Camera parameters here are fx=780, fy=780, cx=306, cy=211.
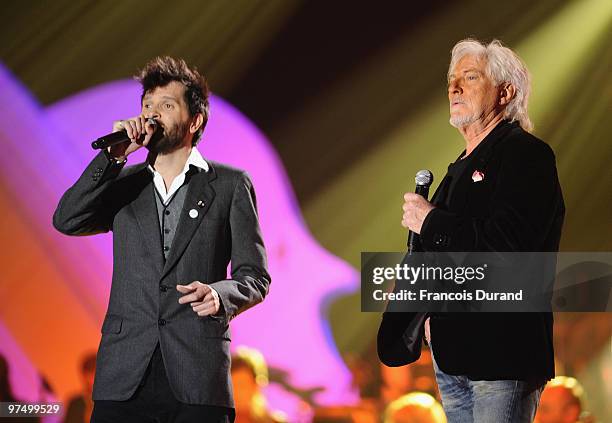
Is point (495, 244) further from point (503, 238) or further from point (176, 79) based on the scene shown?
point (176, 79)

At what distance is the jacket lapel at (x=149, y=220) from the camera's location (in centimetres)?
195

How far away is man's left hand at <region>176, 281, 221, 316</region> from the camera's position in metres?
1.78

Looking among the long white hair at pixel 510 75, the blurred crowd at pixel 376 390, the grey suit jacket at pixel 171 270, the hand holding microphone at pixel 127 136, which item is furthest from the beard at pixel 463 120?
the blurred crowd at pixel 376 390

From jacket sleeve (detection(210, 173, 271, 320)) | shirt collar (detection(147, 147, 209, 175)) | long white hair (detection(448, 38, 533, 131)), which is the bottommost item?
jacket sleeve (detection(210, 173, 271, 320))

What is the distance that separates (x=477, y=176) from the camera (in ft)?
6.23

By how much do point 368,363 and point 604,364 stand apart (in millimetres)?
1030

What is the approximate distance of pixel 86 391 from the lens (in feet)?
11.1

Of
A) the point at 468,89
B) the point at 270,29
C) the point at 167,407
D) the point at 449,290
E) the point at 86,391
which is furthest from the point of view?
the point at 270,29

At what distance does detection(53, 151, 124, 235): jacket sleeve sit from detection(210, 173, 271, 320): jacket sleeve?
1.05 ft

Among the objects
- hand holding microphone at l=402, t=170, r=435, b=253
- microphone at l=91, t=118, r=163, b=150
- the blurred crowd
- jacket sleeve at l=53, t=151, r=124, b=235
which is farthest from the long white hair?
the blurred crowd

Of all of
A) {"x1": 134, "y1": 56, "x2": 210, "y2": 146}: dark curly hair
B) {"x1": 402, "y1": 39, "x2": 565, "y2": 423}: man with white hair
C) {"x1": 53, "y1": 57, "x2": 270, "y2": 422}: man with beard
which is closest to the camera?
{"x1": 402, "y1": 39, "x2": 565, "y2": 423}: man with white hair

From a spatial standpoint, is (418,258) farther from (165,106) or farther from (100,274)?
(100,274)

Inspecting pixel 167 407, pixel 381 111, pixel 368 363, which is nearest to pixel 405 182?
pixel 381 111

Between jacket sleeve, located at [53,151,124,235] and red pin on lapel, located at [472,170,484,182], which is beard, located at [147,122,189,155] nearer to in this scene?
jacket sleeve, located at [53,151,124,235]
